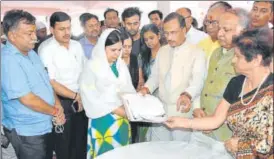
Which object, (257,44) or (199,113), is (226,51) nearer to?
(199,113)

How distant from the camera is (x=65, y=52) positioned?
2.58 meters

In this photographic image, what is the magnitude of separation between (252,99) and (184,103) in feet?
2.78

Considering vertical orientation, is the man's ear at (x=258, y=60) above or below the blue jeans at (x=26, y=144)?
above

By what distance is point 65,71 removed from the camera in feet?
8.45

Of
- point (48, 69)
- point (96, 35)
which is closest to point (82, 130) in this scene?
point (48, 69)

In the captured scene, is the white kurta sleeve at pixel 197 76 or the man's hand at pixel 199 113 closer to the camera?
the man's hand at pixel 199 113

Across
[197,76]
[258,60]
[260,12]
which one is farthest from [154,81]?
[258,60]

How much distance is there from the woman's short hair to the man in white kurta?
2.98ft

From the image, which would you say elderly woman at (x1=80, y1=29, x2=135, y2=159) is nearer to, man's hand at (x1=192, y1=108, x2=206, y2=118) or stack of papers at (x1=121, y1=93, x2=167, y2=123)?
stack of papers at (x1=121, y1=93, x2=167, y2=123)

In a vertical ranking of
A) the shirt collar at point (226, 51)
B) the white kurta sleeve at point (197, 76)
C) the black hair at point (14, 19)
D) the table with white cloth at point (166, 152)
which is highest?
the black hair at point (14, 19)

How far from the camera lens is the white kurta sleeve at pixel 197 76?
223cm

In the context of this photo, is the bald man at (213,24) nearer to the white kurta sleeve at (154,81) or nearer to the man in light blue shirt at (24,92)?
the white kurta sleeve at (154,81)

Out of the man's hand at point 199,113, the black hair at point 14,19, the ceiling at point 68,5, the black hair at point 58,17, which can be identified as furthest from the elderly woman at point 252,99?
the ceiling at point 68,5

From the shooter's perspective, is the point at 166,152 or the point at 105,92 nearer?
the point at 166,152
